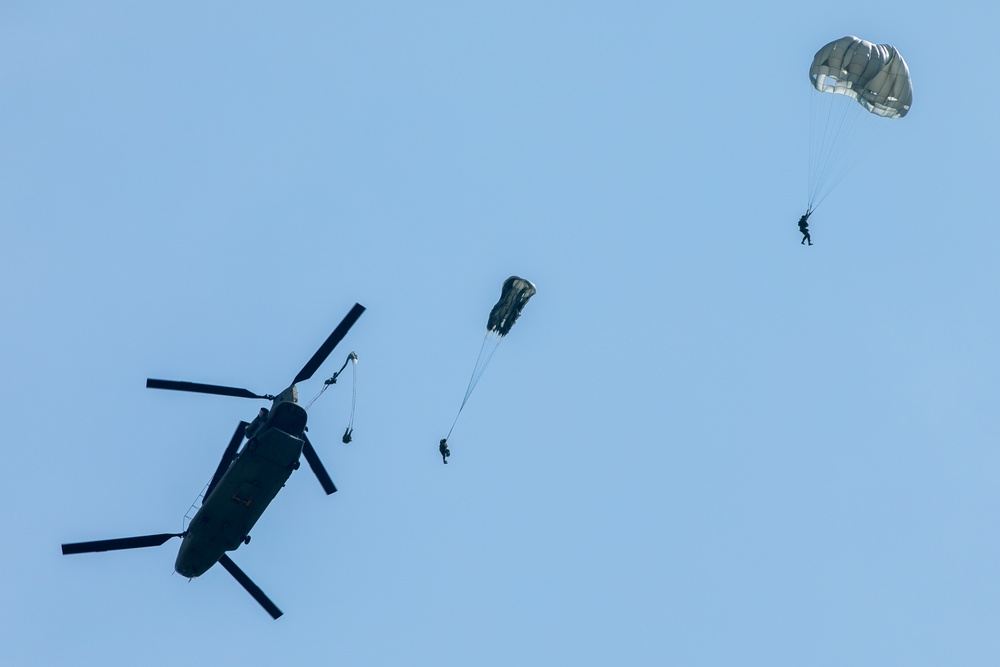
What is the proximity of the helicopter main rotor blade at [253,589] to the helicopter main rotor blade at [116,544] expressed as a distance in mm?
2577

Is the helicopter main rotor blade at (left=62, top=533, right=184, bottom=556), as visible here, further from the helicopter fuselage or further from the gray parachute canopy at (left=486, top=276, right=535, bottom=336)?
the gray parachute canopy at (left=486, top=276, right=535, bottom=336)

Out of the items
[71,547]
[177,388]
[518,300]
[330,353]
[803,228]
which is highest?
[803,228]

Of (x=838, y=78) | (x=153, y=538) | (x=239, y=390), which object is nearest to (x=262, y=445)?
(x=239, y=390)

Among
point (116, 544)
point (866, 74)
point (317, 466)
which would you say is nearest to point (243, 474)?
point (317, 466)

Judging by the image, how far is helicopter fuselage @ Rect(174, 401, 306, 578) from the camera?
43125 mm

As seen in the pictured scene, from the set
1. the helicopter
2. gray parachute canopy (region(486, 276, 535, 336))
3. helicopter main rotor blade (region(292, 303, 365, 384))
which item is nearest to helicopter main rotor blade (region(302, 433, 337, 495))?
the helicopter

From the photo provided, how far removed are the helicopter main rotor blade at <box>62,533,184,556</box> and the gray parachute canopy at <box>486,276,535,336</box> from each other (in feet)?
45.9

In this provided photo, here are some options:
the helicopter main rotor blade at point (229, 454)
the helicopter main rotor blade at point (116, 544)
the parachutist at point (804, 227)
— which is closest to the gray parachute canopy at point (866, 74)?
the parachutist at point (804, 227)

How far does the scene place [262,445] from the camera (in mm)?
43031

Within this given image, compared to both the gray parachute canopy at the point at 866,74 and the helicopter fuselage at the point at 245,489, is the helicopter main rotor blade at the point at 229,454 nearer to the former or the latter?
the helicopter fuselage at the point at 245,489

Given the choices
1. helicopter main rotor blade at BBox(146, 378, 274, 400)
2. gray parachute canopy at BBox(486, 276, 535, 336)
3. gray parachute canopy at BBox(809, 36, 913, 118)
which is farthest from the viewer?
gray parachute canopy at BBox(809, 36, 913, 118)

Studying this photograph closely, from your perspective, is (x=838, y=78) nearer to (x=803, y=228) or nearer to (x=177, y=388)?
(x=803, y=228)

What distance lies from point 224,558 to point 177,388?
6.55 meters

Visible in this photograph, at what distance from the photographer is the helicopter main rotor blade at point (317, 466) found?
4434 cm
